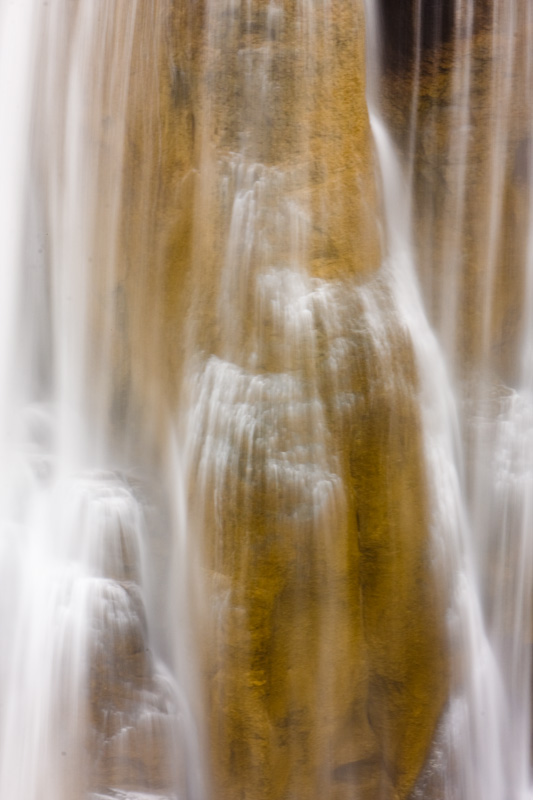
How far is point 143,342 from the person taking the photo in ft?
13.6

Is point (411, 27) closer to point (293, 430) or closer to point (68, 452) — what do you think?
point (293, 430)

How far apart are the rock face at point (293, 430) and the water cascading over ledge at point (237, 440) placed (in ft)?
0.04

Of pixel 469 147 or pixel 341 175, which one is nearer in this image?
pixel 341 175

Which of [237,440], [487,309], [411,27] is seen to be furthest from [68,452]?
[411,27]

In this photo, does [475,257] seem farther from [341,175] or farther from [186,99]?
[186,99]

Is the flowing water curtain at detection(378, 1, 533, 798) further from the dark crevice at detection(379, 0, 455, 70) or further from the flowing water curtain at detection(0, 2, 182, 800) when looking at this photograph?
the flowing water curtain at detection(0, 2, 182, 800)

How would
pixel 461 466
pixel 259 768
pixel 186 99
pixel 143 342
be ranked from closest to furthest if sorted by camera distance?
1. pixel 259 768
2. pixel 186 99
3. pixel 143 342
4. pixel 461 466

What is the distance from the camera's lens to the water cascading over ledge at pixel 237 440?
3605mm

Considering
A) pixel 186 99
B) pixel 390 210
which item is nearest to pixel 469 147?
pixel 390 210

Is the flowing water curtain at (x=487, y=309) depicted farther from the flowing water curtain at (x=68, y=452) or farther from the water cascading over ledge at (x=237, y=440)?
the flowing water curtain at (x=68, y=452)

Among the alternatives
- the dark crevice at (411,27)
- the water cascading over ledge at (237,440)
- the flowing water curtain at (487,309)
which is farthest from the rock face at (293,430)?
the dark crevice at (411,27)

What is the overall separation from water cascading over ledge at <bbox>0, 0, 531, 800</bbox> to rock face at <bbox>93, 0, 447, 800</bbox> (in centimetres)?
1

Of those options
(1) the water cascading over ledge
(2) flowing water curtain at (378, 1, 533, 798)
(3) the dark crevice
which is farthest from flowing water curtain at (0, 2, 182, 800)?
(2) flowing water curtain at (378, 1, 533, 798)

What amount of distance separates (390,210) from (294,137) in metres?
1.07
